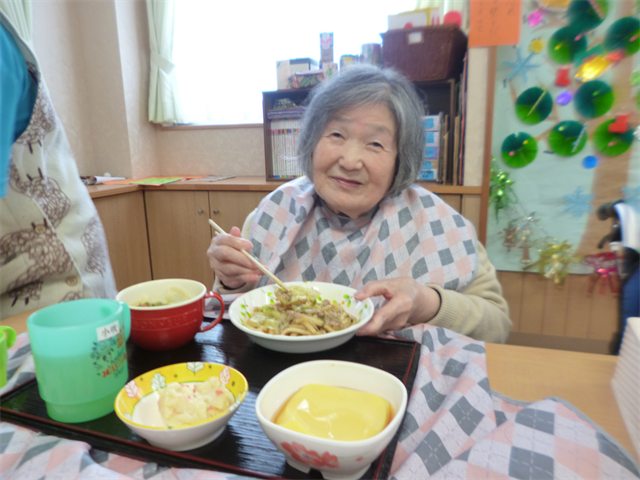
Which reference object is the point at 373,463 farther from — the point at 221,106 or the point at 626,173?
the point at 221,106

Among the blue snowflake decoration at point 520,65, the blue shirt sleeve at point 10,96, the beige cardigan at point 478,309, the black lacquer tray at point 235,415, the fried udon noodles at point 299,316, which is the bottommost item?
the beige cardigan at point 478,309

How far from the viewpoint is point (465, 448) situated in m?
0.56

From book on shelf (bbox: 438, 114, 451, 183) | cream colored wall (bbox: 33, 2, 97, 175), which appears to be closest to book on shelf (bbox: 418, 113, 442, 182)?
book on shelf (bbox: 438, 114, 451, 183)

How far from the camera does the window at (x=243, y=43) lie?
9.11 feet

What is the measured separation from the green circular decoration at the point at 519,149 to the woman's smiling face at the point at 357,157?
94cm

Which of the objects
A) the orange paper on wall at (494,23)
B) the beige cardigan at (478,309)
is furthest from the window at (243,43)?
the beige cardigan at (478,309)

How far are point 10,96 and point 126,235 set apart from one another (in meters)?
1.72

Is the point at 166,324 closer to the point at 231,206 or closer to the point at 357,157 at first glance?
the point at 357,157

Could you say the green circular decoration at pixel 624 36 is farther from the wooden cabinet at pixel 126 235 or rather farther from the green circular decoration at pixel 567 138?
the wooden cabinet at pixel 126 235

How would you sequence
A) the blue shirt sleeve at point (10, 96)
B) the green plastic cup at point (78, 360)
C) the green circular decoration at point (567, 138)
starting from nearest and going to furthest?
1. the green plastic cup at point (78, 360)
2. the blue shirt sleeve at point (10, 96)
3. the green circular decoration at point (567, 138)

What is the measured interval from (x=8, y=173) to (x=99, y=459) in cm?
79

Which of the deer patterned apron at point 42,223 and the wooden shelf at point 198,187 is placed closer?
the deer patterned apron at point 42,223

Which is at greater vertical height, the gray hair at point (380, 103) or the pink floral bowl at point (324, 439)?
the gray hair at point (380, 103)

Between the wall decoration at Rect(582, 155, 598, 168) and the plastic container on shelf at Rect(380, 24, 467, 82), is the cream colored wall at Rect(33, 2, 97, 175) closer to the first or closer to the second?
the plastic container on shelf at Rect(380, 24, 467, 82)
